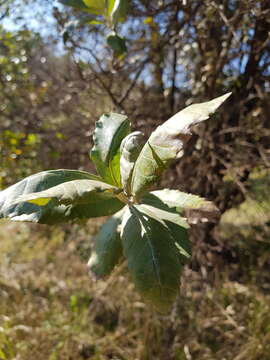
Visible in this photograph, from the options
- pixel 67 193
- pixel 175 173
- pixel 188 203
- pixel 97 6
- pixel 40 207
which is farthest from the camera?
pixel 175 173

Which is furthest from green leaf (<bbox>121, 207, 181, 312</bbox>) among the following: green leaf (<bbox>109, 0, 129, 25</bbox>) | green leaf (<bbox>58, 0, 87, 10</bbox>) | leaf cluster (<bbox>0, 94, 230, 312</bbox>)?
green leaf (<bbox>58, 0, 87, 10</bbox>)

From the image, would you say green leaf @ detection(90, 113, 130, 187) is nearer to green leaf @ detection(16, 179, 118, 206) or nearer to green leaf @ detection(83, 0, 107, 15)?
green leaf @ detection(16, 179, 118, 206)

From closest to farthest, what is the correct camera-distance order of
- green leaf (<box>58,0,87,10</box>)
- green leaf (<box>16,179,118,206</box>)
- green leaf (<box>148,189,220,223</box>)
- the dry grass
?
1. green leaf (<box>16,179,118,206</box>)
2. green leaf (<box>148,189,220,223</box>)
3. green leaf (<box>58,0,87,10</box>)
4. the dry grass

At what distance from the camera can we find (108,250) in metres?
0.98

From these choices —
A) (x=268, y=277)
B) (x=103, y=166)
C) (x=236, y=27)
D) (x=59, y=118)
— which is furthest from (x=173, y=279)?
A: (x=59, y=118)

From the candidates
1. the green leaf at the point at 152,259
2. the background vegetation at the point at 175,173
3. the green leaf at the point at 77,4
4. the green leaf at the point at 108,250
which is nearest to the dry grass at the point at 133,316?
the background vegetation at the point at 175,173

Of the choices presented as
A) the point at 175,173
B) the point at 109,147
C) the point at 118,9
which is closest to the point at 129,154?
the point at 109,147

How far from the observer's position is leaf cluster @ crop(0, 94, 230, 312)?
692 millimetres

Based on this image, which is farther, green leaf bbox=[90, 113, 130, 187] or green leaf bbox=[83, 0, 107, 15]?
green leaf bbox=[83, 0, 107, 15]

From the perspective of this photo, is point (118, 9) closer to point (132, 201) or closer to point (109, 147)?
point (109, 147)

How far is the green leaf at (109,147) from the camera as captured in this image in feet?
3.08

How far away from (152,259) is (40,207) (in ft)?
1.01

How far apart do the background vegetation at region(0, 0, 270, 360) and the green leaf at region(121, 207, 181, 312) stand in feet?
3.66

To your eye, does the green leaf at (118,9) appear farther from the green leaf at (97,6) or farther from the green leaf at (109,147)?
the green leaf at (109,147)
